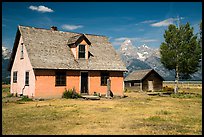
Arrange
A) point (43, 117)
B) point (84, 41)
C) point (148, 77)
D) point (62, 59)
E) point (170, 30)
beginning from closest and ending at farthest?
point (43, 117), point (62, 59), point (84, 41), point (170, 30), point (148, 77)

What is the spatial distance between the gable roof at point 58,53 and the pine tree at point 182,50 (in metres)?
12.2

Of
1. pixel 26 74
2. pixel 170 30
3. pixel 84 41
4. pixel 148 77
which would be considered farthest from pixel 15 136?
pixel 148 77

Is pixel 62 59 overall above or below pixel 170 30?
below

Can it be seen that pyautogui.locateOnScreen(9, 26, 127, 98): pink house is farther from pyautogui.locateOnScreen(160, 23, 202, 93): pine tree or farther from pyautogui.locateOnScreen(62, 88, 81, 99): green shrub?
pyautogui.locateOnScreen(160, 23, 202, 93): pine tree

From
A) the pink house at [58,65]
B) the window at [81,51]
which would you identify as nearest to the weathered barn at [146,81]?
the pink house at [58,65]

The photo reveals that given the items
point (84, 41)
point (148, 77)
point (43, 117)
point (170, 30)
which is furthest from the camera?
point (148, 77)

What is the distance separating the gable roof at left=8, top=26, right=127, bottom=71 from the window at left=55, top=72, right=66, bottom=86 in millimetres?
819

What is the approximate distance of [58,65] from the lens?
27.4 m

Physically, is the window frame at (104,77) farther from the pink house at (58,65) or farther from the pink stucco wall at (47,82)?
the pink stucco wall at (47,82)

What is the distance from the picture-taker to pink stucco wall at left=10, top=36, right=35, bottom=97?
26.6 m

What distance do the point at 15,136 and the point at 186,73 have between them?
1487 inches

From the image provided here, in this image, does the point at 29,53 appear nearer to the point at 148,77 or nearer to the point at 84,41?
the point at 84,41

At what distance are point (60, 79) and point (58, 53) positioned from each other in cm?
330

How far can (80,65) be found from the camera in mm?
29219
